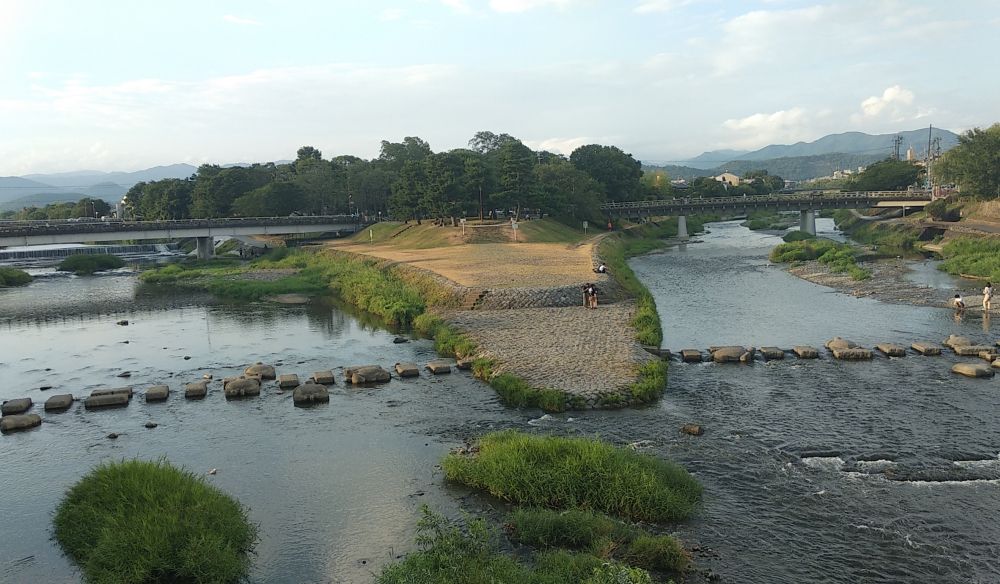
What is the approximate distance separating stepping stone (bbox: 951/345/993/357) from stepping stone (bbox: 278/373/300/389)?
22.1 meters

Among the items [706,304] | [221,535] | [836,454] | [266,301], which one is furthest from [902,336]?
[266,301]

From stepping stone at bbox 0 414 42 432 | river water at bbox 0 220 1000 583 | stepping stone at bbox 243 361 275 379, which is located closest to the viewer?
river water at bbox 0 220 1000 583

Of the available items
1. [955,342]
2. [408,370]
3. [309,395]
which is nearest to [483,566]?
[309,395]

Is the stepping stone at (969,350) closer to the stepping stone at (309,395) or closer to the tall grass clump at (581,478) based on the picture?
the tall grass clump at (581,478)

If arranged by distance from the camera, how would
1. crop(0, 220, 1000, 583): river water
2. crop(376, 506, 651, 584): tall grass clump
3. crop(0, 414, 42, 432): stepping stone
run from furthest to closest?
1. crop(0, 414, 42, 432): stepping stone
2. crop(0, 220, 1000, 583): river water
3. crop(376, 506, 651, 584): tall grass clump

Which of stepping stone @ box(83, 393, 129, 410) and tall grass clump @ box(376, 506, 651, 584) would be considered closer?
tall grass clump @ box(376, 506, 651, 584)

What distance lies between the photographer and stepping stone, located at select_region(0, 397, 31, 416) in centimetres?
2081

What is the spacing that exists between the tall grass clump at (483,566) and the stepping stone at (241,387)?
12.3m

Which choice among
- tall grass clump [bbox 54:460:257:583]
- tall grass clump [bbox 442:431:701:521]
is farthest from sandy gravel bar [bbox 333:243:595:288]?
tall grass clump [bbox 54:460:257:583]

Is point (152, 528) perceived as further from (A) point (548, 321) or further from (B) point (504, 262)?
(B) point (504, 262)

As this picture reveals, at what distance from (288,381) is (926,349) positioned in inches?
842

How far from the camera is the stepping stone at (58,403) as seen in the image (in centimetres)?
2105

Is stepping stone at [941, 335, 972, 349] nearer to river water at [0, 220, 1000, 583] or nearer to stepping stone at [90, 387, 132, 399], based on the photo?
river water at [0, 220, 1000, 583]

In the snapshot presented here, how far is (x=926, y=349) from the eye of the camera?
23844 mm
